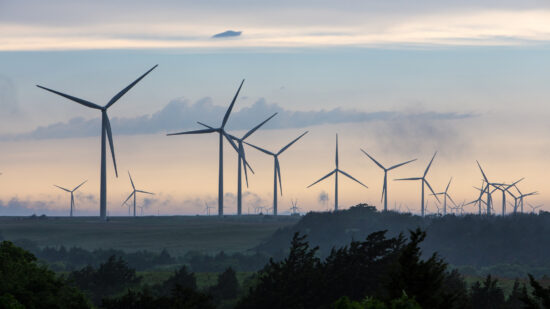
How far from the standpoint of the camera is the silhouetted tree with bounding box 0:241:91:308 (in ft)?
219

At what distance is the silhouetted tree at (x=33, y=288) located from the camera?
66875mm

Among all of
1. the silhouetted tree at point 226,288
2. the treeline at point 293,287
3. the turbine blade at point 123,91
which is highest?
the turbine blade at point 123,91

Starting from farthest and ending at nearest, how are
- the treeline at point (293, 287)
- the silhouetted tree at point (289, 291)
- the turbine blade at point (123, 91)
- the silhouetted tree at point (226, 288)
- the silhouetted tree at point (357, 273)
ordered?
the turbine blade at point (123, 91), the silhouetted tree at point (226, 288), the silhouetted tree at point (357, 273), the silhouetted tree at point (289, 291), the treeline at point (293, 287)

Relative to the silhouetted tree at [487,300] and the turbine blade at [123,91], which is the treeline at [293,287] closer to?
Answer: the silhouetted tree at [487,300]

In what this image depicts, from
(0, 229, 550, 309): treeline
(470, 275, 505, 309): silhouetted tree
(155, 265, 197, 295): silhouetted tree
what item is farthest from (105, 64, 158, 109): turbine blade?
(470, 275, 505, 309): silhouetted tree

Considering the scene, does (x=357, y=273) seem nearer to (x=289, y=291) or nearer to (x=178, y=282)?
(x=289, y=291)

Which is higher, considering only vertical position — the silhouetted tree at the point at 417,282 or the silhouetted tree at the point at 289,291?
the silhouetted tree at the point at 417,282

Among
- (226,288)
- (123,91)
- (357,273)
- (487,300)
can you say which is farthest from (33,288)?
(123,91)

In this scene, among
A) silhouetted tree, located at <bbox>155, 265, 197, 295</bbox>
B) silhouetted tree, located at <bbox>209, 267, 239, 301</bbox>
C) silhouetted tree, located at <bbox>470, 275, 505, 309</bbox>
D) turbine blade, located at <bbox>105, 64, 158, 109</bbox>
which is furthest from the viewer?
turbine blade, located at <bbox>105, 64, 158, 109</bbox>

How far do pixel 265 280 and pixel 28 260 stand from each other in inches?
725

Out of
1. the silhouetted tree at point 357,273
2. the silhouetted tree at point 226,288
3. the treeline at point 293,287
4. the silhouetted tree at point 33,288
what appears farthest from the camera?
the silhouetted tree at point 226,288

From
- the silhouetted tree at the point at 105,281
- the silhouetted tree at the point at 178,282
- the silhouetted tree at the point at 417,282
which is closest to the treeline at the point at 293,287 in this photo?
the silhouetted tree at the point at 417,282

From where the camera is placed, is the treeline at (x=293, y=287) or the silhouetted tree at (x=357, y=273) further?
the silhouetted tree at (x=357, y=273)

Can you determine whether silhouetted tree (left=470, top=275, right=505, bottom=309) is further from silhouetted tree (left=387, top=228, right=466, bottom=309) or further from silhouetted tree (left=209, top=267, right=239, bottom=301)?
silhouetted tree (left=209, top=267, right=239, bottom=301)
